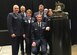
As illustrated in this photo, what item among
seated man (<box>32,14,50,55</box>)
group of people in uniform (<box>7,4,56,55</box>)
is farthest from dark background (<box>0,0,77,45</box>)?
seated man (<box>32,14,50,55</box>)

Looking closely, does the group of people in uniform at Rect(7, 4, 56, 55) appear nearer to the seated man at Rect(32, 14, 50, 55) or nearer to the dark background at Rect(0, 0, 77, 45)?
the seated man at Rect(32, 14, 50, 55)

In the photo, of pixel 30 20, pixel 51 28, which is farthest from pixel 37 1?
pixel 51 28

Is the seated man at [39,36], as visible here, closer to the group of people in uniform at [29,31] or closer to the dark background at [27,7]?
the group of people in uniform at [29,31]

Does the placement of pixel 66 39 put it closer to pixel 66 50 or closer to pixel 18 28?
pixel 66 50

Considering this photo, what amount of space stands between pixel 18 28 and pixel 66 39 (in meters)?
1.59

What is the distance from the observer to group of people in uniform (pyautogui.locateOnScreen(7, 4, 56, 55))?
7.46m

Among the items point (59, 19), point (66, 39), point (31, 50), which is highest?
point (59, 19)

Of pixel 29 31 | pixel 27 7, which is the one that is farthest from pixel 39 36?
pixel 27 7

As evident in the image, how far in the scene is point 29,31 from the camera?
25.3 feet

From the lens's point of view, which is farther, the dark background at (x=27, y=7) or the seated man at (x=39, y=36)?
the dark background at (x=27, y=7)

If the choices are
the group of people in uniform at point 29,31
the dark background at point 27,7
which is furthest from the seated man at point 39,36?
the dark background at point 27,7

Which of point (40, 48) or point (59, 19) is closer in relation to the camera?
point (59, 19)

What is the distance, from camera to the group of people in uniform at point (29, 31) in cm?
746

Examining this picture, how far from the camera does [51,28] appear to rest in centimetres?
706
